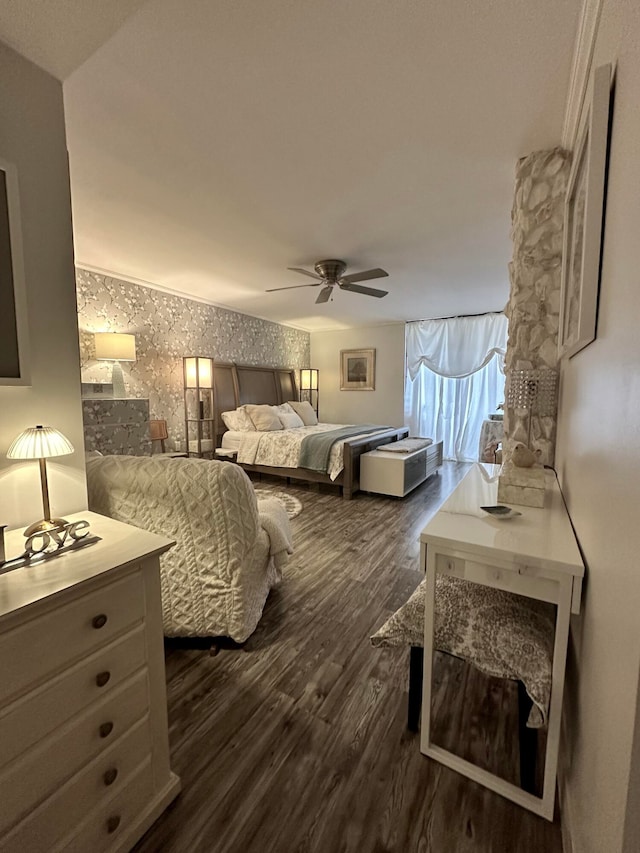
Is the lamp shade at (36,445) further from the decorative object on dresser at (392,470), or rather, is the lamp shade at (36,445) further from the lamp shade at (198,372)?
the lamp shade at (198,372)

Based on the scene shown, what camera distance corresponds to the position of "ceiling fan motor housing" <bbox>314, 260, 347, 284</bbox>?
3436 millimetres

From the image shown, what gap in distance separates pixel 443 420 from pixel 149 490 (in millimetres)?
5541

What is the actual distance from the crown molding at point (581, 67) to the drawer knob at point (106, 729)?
8.09 ft

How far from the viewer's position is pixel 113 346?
11.9 feet

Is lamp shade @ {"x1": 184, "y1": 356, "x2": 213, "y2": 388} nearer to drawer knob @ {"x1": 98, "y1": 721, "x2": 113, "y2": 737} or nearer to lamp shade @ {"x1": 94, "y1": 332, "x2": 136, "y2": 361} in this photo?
lamp shade @ {"x1": 94, "y1": 332, "x2": 136, "y2": 361}

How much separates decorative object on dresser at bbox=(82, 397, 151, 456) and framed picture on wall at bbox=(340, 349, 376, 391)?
415cm

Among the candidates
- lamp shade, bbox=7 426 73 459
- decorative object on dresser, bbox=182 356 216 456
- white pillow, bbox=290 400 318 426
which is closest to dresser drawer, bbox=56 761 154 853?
lamp shade, bbox=7 426 73 459

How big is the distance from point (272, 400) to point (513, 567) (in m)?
5.36

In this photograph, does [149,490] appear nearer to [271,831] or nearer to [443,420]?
[271,831]

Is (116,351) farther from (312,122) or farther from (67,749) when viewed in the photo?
(67,749)

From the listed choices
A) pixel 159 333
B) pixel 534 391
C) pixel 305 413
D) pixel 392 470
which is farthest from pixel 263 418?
pixel 534 391

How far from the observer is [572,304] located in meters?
1.33

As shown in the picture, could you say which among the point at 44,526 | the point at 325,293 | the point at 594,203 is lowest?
the point at 44,526

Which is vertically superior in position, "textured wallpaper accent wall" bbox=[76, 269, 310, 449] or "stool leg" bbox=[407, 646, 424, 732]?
"textured wallpaper accent wall" bbox=[76, 269, 310, 449]
